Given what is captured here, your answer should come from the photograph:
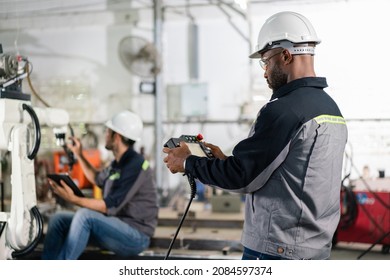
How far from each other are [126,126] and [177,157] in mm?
1571

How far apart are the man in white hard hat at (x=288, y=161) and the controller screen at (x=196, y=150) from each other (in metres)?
0.10

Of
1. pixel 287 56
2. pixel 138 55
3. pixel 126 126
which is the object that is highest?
pixel 138 55

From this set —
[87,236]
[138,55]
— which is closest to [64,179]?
[87,236]

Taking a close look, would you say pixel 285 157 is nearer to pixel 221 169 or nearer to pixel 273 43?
pixel 221 169

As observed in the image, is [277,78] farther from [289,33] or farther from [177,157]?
[177,157]

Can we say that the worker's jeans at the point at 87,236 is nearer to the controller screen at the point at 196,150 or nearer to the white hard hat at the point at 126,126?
the white hard hat at the point at 126,126

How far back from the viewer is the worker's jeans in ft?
10.4

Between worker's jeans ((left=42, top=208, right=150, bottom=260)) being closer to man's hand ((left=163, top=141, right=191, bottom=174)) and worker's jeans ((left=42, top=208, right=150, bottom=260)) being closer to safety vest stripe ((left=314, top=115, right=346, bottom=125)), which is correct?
man's hand ((left=163, top=141, right=191, bottom=174))

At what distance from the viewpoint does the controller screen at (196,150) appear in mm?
2131

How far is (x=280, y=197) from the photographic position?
1.90m

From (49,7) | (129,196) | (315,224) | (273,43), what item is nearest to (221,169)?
(315,224)

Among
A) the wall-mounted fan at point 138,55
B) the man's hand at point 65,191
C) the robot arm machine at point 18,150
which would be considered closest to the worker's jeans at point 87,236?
the man's hand at point 65,191

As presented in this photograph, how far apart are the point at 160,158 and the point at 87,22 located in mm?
2383

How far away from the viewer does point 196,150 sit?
2154mm
